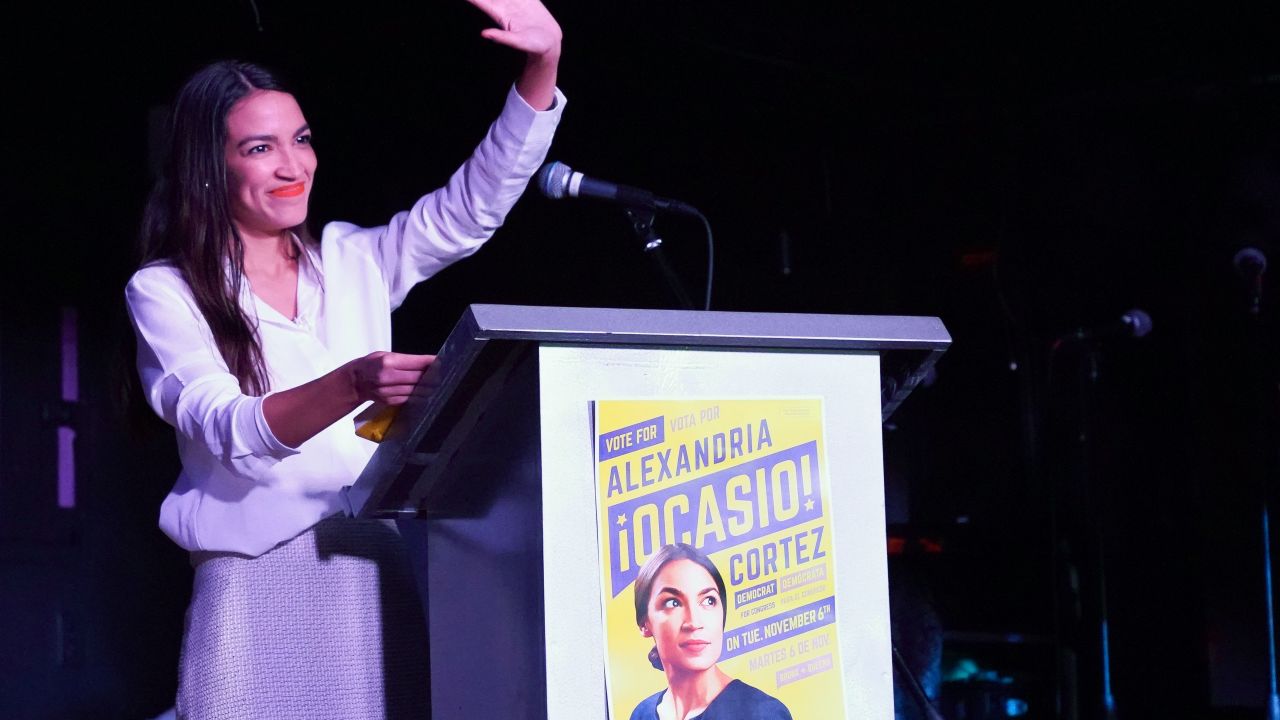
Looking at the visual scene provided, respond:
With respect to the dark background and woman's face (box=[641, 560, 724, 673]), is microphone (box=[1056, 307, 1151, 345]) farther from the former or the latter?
woman's face (box=[641, 560, 724, 673])

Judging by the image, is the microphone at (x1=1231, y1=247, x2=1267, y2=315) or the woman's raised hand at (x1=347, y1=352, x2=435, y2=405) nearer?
the woman's raised hand at (x1=347, y1=352, x2=435, y2=405)

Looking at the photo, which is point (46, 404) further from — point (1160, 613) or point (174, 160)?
point (1160, 613)

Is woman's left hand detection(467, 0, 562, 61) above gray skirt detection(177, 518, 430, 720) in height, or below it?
above

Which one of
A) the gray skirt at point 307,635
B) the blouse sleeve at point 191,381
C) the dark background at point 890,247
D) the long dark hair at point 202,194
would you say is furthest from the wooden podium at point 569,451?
the dark background at point 890,247

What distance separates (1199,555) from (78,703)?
152 inches

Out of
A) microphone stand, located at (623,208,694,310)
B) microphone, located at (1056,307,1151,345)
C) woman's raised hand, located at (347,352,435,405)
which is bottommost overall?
woman's raised hand, located at (347,352,435,405)

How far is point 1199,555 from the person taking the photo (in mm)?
4820

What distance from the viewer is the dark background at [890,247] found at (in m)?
4.35

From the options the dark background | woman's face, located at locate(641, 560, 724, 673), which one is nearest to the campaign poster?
woman's face, located at locate(641, 560, 724, 673)

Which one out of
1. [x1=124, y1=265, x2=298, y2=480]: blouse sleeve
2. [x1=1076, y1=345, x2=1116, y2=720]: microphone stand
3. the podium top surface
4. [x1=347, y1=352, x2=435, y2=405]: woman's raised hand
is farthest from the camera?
[x1=1076, y1=345, x2=1116, y2=720]: microphone stand

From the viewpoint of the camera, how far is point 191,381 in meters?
1.43

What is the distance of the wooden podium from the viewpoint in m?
0.99

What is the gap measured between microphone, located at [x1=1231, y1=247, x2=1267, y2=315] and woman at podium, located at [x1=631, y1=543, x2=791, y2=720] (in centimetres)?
409

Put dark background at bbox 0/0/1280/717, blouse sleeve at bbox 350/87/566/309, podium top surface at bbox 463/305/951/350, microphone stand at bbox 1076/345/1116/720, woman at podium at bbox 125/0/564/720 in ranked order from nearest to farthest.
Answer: podium top surface at bbox 463/305/951/350
woman at podium at bbox 125/0/564/720
blouse sleeve at bbox 350/87/566/309
dark background at bbox 0/0/1280/717
microphone stand at bbox 1076/345/1116/720
